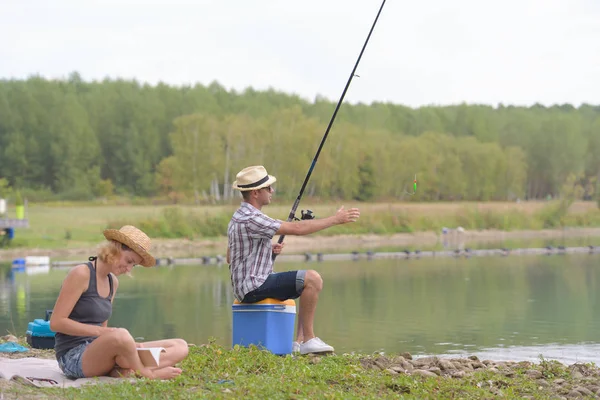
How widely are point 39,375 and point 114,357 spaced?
1.90 ft

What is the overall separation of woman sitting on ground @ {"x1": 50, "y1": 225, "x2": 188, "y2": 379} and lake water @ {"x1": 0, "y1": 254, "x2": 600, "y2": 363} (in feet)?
6.56

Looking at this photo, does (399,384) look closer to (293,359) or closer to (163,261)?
(293,359)

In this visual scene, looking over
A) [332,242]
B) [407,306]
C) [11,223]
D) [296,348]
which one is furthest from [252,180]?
[332,242]

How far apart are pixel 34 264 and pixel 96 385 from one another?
19.8m

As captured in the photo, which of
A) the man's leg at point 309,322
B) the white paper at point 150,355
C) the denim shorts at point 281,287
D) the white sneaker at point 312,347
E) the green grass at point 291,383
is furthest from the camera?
the white sneaker at point 312,347

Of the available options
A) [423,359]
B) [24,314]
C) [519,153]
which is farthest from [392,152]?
[423,359]

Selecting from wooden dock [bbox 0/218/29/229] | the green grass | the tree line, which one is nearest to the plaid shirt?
the green grass

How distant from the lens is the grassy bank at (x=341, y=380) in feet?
19.4

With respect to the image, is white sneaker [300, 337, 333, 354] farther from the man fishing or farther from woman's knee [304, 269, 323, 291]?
woman's knee [304, 269, 323, 291]

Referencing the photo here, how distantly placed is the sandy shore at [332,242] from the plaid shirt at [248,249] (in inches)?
820

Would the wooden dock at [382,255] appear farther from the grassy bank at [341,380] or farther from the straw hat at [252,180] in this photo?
the grassy bank at [341,380]

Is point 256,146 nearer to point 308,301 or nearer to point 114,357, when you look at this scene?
point 308,301

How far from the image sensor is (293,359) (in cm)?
742

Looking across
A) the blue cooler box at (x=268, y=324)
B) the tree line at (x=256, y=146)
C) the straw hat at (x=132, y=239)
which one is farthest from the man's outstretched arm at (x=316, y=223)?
the tree line at (x=256, y=146)
